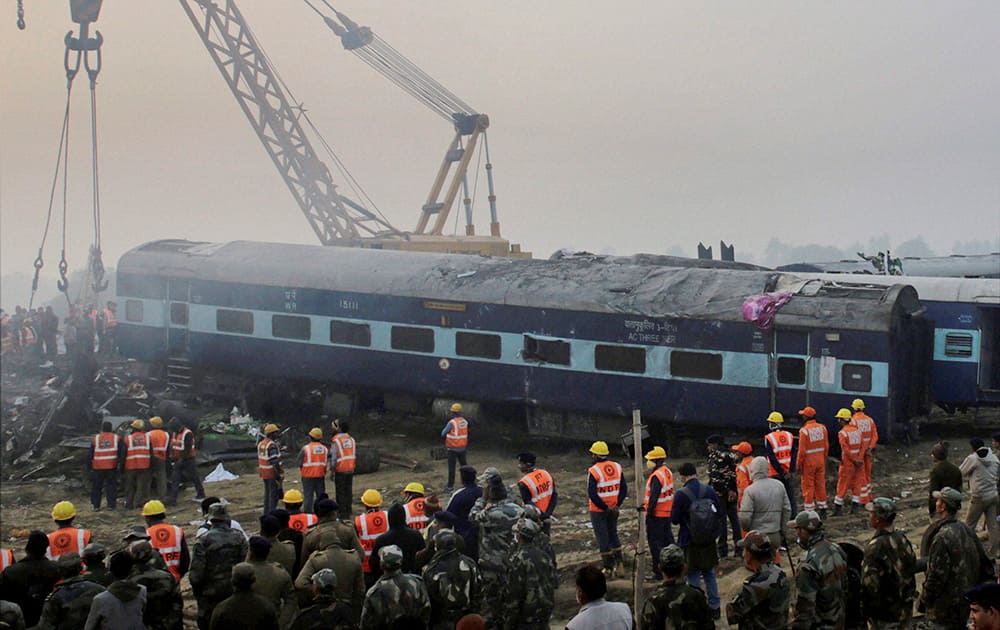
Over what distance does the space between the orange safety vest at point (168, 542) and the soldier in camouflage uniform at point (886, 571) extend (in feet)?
19.2

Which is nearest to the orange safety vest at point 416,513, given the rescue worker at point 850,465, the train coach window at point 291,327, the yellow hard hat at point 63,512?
the yellow hard hat at point 63,512

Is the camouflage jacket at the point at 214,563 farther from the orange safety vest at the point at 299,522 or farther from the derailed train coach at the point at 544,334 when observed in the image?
the derailed train coach at the point at 544,334

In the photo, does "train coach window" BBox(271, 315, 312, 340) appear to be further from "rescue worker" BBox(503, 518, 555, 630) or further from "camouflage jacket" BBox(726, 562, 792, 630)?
"camouflage jacket" BBox(726, 562, 792, 630)

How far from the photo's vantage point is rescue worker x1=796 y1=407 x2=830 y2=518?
44.7ft

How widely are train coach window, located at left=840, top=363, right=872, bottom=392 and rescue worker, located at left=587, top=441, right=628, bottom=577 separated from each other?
19.6 ft

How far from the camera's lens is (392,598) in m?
7.64

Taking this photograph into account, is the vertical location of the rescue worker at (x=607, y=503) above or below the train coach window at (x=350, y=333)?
below

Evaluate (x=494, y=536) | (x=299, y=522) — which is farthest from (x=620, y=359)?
(x=494, y=536)

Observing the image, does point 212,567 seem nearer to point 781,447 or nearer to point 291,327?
point 781,447

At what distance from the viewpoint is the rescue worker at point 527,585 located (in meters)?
8.22

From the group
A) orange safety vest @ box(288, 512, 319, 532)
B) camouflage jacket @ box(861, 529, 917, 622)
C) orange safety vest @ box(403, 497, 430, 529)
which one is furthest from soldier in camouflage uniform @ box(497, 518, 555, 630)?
orange safety vest @ box(288, 512, 319, 532)

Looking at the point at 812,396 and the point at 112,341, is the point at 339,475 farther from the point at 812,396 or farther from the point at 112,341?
the point at 112,341

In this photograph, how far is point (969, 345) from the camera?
17.9 m

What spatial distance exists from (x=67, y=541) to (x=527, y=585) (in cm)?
436
